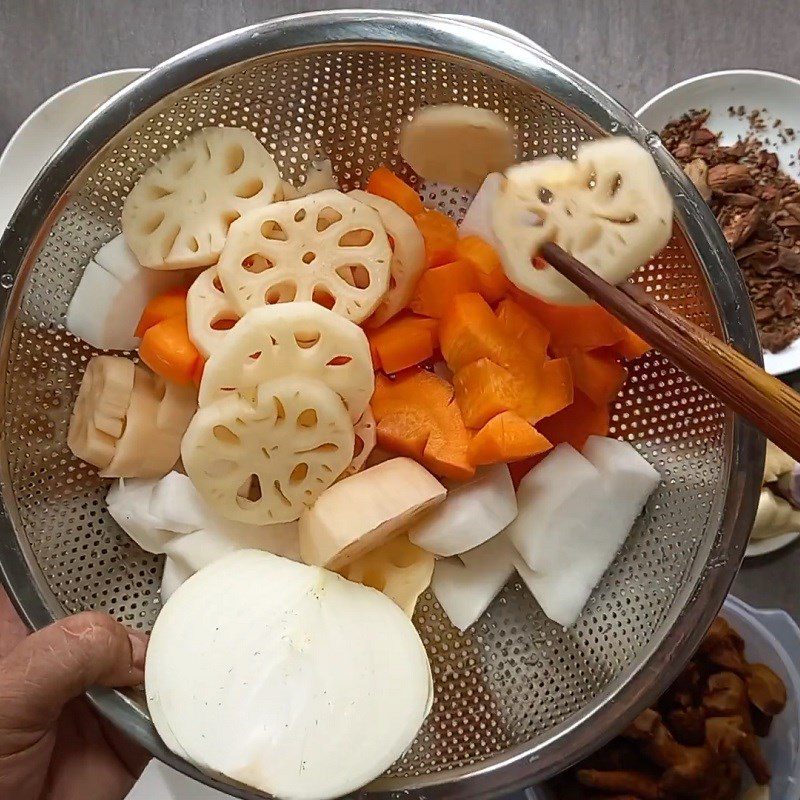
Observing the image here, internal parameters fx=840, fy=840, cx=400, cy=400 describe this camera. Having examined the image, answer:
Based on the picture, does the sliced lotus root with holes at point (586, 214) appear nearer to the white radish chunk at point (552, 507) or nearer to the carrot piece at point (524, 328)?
the carrot piece at point (524, 328)

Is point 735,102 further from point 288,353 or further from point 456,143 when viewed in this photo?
point 288,353

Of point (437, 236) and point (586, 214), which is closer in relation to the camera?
point (586, 214)

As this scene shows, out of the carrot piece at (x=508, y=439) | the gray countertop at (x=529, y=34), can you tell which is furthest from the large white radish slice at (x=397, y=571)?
the gray countertop at (x=529, y=34)

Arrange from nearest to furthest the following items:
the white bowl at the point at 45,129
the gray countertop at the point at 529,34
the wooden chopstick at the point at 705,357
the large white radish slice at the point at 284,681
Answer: the wooden chopstick at the point at 705,357
the large white radish slice at the point at 284,681
the white bowl at the point at 45,129
the gray countertop at the point at 529,34

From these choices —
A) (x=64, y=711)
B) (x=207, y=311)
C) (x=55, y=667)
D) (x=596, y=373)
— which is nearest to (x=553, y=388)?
(x=596, y=373)

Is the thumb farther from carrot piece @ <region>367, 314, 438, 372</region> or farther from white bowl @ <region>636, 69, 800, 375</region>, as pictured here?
white bowl @ <region>636, 69, 800, 375</region>
